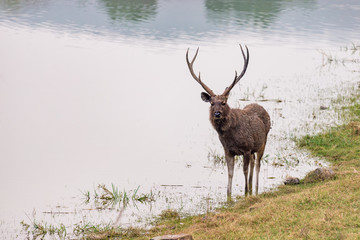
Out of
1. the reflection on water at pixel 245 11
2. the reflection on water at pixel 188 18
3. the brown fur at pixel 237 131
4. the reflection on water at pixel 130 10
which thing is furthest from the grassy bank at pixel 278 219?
the reflection on water at pixel 245 11

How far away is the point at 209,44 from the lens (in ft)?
98.9

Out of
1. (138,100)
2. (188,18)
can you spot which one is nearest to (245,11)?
(188,18)

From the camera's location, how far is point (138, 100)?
789 inches

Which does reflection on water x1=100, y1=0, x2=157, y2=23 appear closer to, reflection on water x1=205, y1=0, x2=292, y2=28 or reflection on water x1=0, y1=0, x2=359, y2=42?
reflection on water x1=0, y1=0, x2=359, y2=42

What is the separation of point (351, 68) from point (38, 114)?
1394 centimetres

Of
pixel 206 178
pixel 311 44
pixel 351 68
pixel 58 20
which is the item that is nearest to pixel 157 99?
pixel 206 178

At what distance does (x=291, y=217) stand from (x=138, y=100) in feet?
39.4

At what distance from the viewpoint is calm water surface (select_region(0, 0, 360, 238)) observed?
12.5 m

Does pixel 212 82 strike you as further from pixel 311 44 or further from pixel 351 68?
pixel 311 44

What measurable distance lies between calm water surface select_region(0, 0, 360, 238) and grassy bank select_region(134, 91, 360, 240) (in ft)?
3.59

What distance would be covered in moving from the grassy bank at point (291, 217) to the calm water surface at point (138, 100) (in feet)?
3.59

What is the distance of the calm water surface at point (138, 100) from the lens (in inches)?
494

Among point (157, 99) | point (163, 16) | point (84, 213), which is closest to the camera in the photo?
point (84, 213)

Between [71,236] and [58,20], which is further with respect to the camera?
[58,20]
